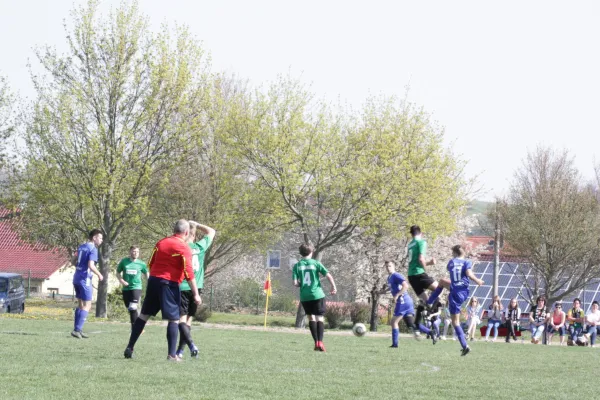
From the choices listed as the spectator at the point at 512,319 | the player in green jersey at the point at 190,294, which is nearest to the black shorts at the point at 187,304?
the player in green jersey at the point at 190,294

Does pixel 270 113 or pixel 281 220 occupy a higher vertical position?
pixel 270 113

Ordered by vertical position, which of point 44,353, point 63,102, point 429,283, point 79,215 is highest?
point 63,102

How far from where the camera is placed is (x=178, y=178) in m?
Answer: 37.5

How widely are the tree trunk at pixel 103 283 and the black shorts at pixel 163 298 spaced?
75.8 ft

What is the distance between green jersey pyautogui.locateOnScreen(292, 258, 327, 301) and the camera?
15.5 meters

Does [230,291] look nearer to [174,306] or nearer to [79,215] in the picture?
[79,215]

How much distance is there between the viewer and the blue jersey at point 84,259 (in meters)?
16.5

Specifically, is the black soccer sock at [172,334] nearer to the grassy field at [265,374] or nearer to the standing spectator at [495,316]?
the grassy field at [265,374]

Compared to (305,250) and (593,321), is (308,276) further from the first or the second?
(593,321)

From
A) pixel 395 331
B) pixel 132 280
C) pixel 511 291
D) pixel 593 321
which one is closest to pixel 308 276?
pixel 395 331

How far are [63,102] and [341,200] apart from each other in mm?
11267

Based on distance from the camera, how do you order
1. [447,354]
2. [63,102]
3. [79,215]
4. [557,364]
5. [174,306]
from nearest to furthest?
[174,306]
[557,364]
[447,354]
[63,102]
[79,215]

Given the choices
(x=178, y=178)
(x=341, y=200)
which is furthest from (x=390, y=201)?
(x=178, y=178)

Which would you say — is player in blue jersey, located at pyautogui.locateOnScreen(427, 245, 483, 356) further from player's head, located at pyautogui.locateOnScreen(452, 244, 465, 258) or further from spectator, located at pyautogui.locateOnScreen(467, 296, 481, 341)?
spectator, located at pyautogui.locateOnScreen(467, 296, 481, 341)
